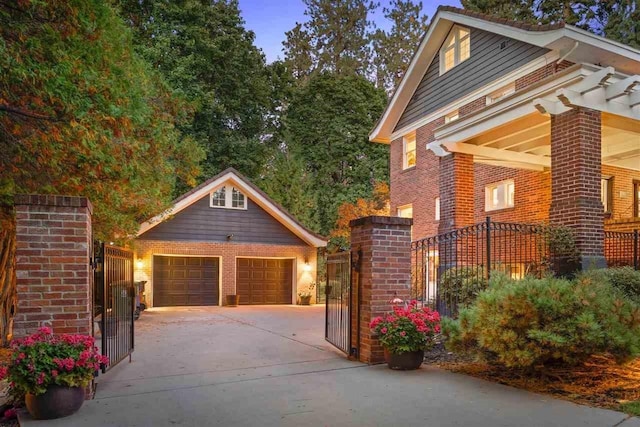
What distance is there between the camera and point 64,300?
15.6ft

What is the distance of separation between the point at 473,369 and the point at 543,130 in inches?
238

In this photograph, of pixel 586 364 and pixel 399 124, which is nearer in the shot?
pixel 586 364

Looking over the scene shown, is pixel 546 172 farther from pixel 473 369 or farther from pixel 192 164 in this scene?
pixel 192 164

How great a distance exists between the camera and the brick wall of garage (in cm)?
1717

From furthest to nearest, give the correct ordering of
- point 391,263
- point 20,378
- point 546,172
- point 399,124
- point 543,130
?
point 399,124 → point 546,172 → point 543,130 → point 391,263 → point 20,378

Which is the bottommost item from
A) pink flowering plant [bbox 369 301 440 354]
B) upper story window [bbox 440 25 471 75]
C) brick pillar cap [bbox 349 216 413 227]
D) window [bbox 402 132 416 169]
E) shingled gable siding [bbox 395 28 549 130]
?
pink flowering plant [bbox 369 301 440 354]

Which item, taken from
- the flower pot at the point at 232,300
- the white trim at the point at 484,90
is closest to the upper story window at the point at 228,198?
the flower pot at the point at 232,300

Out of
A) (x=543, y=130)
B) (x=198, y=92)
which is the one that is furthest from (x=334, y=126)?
(x=543, y=130)

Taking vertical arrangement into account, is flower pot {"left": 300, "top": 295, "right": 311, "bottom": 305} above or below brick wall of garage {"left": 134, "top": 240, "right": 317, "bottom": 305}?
below

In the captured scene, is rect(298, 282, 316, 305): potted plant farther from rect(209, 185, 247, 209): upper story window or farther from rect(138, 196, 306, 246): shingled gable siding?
rect(209, 185, 247, 209): upper story window

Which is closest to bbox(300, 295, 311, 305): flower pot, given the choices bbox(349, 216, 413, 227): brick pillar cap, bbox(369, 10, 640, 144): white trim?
bbox(369, 10, 640, 144): white trim

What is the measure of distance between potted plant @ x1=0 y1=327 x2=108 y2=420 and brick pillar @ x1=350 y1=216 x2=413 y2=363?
140 inches

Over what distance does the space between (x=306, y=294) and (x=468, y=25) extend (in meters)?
11.7

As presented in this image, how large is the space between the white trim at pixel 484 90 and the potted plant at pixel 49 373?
37.4 feet
